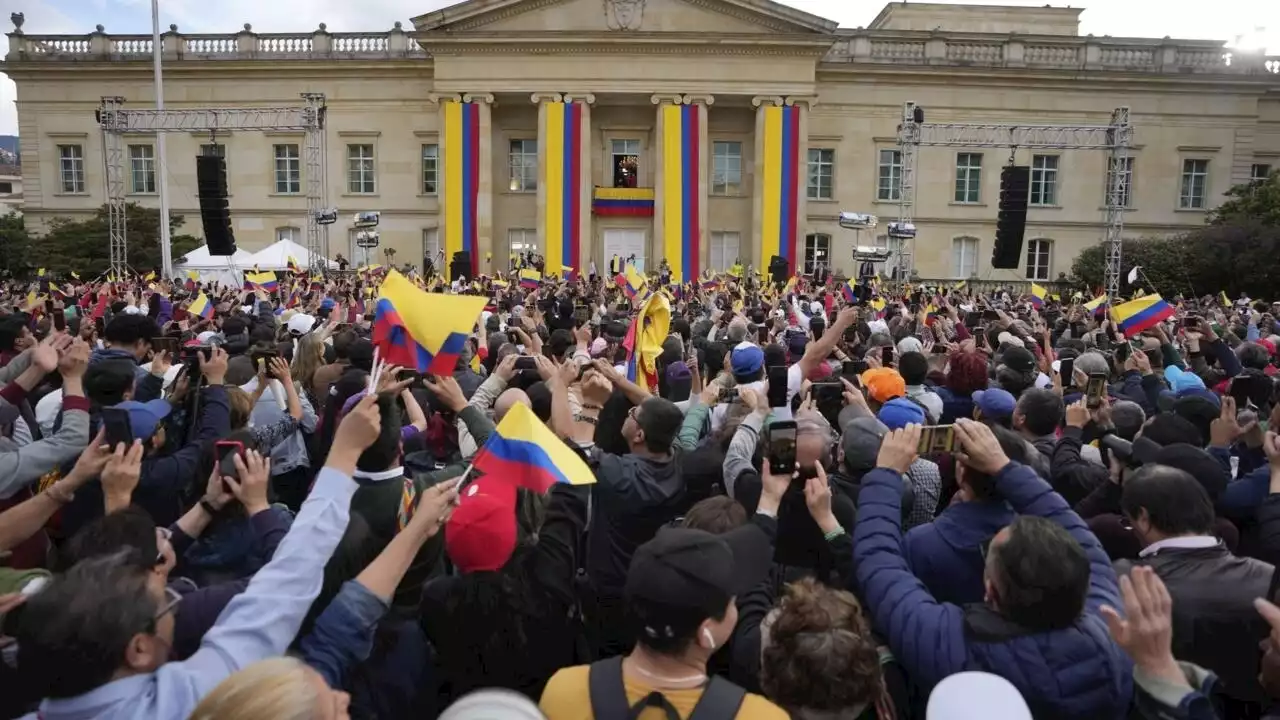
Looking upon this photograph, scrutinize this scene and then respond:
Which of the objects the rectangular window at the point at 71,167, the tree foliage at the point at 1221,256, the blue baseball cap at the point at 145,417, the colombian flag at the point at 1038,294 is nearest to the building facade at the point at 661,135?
the rectangular window at the point at 71,167

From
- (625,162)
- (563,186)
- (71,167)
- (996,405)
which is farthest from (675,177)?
(996,405)

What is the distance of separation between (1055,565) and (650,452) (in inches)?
80.6

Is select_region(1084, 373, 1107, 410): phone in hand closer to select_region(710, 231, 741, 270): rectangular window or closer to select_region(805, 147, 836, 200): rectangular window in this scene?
select_region(710, 231, 741, 270): rectangular window

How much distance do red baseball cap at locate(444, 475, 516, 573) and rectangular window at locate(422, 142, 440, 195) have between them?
38.6 m

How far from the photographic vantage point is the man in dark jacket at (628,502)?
412 centimetres

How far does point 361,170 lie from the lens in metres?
40.4

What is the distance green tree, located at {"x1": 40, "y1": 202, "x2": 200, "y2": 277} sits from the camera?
1383 inches

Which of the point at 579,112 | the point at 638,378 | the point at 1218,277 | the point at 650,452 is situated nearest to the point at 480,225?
the point at 579,112

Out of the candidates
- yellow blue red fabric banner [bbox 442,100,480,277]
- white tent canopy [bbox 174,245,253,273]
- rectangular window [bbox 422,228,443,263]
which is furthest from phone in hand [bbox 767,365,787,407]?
rectangular window [bbox 422,228,443,263]

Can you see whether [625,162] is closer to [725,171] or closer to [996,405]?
[725,171]

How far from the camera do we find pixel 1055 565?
101 inches

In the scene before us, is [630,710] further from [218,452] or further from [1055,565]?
[218,452]

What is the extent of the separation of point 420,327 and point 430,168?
38239 millimetres

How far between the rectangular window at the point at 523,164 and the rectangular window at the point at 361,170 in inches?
248
